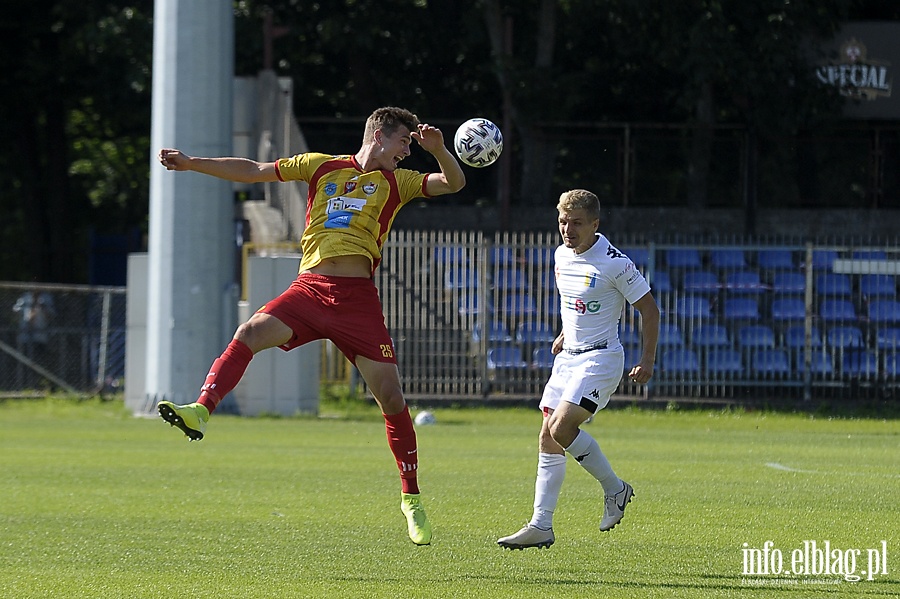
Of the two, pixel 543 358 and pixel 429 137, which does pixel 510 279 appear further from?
pixel 429 137

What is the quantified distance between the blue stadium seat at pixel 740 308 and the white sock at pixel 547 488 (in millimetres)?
15465

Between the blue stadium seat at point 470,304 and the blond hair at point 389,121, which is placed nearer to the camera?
the blond hair at point 389,121

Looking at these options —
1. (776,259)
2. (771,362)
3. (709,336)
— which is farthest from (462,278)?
(776,259)

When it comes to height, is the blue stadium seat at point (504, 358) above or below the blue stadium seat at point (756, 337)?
below

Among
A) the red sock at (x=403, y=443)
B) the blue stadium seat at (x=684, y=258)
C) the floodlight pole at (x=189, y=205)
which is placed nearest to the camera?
the red sock at (x=403, y=443)

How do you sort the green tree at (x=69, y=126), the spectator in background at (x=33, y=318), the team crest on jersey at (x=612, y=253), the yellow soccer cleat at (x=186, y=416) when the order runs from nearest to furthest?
the yellow soccer cleat at (x=186, y=416), the team crest on jersey at (x=612, y=253), the spectator in background at (x=33, y=318), the green tree at (x=69, y=126)

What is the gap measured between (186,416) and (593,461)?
2387 millimetres

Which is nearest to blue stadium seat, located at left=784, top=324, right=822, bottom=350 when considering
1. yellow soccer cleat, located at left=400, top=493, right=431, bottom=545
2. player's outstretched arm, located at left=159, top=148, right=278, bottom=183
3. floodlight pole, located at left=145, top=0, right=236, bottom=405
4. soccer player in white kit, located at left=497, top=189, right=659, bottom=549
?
floodlight pole, located at left=145, top=0, right=236, bottom=405

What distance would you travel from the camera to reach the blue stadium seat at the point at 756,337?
2316 cm

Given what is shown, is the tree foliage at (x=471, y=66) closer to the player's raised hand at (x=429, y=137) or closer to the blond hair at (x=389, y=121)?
the blond hair at (x=389, y=121)

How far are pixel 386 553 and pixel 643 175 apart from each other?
804 inches

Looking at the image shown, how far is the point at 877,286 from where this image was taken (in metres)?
23.3

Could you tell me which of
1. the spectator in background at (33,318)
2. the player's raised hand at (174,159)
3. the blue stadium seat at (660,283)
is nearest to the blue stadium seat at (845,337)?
the blue stadium seat at (660,283)

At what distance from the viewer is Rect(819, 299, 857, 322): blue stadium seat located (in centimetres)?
2309
